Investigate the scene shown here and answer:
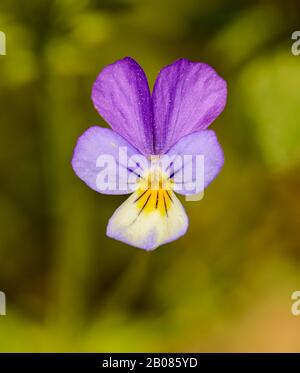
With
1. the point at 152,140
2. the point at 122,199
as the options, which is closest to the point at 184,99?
the point at 152,140

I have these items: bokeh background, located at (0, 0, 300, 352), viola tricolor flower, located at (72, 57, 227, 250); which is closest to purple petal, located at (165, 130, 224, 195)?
viola tricolor flower, located at (72, 57, 227, 250)

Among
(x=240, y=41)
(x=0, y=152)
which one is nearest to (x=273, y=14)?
(x=240, y=41)

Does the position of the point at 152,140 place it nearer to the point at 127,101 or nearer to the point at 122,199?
the point at 127,101

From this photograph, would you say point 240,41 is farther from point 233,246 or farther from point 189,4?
point 233,246

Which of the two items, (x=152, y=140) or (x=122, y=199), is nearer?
(x=152, y=140)

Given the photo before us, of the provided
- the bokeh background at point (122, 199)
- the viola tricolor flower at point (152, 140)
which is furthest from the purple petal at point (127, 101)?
the bokeh background at point (122, 199)

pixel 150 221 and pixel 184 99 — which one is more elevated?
pixel 184 99
